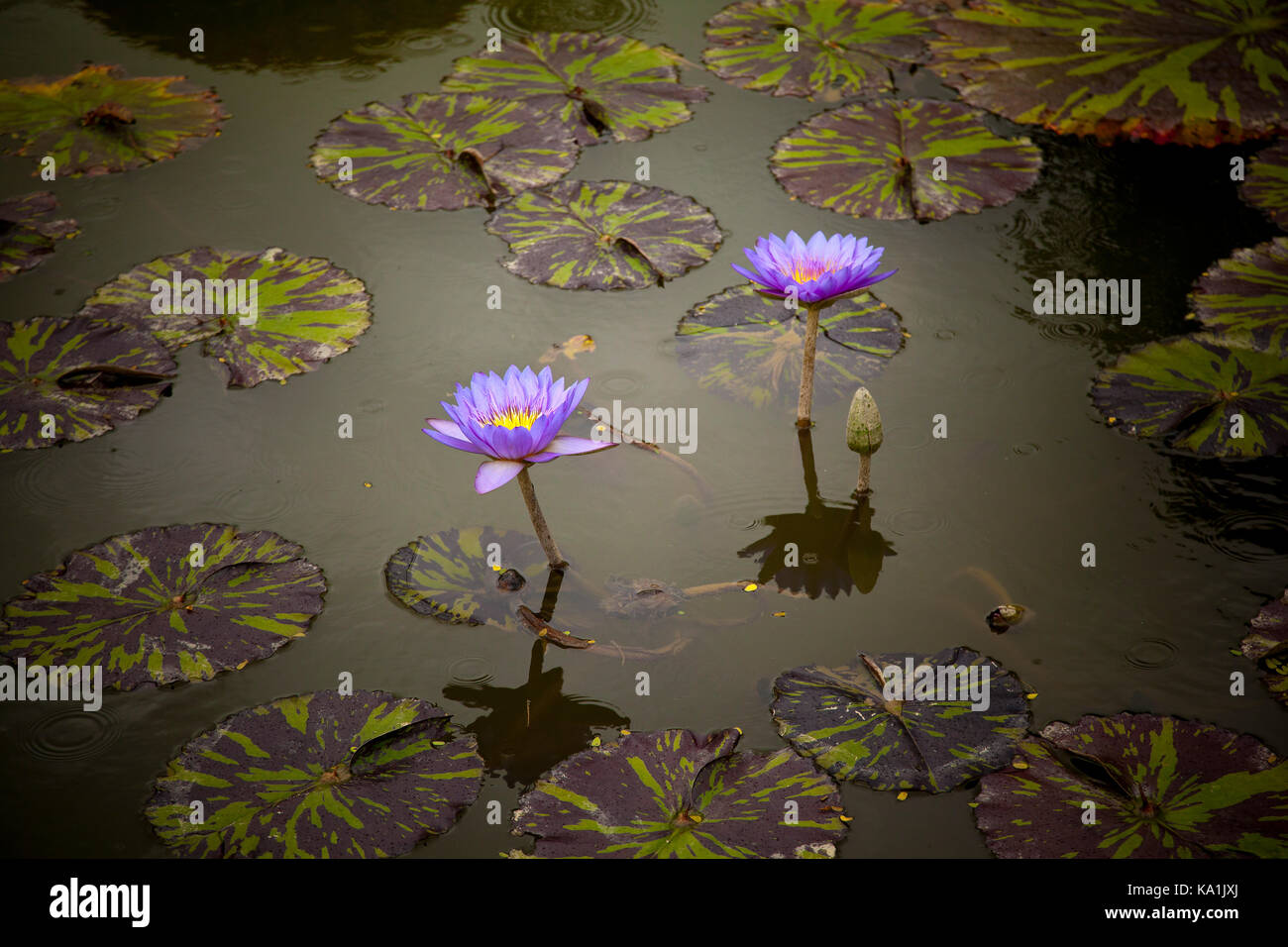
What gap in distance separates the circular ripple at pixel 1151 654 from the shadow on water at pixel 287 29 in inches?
135

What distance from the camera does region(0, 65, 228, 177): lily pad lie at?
3.78 m

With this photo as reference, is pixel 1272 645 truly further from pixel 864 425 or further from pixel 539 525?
pixel 539 525

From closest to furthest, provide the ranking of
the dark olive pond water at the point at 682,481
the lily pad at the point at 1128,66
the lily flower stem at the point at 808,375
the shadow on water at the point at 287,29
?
the dark olive pond water at the point at 682,481 → the lily flower stem at the point at 808,375 → the lily pad at the point at 1128,66 → the shadow on water at the point at 287,29

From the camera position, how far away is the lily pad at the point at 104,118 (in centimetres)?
378

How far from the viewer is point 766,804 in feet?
Answer: 6.74

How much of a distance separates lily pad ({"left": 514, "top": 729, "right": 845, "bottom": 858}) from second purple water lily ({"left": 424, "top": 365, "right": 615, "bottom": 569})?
55 cm

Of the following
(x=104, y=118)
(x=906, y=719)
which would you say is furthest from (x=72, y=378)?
(x=906, y=719)

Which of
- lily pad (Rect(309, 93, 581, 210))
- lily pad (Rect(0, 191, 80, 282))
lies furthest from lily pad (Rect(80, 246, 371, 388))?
lily pad (Rect(309, 93, 581, 210))

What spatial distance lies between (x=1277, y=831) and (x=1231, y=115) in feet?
9.30

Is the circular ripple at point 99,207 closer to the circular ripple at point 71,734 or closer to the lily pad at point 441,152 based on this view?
the lily pad at point 441,152

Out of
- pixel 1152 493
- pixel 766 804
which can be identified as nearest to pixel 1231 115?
pixel 1152 493

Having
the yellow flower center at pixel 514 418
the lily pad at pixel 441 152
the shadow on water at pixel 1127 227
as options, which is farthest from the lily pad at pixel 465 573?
the shadow on water at pixel 1127 227

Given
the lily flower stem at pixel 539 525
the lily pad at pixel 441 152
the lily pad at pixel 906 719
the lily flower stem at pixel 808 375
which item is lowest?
the lily pad at pixel 906 719
